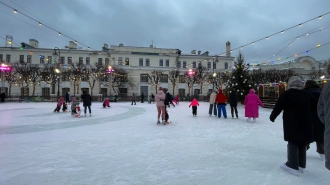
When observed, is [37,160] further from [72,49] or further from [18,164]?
[72,49]

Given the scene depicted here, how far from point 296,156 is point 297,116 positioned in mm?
651

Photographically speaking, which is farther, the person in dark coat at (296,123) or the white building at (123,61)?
the white building at (123,61)

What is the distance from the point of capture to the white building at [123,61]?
40.7 m

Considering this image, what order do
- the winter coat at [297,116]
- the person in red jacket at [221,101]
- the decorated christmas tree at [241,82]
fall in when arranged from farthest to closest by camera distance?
the decorated christmas tree at [241,82], the person in red jacket at [221,101], the winter coat at [297,116]

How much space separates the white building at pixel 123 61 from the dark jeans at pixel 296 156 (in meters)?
38.0

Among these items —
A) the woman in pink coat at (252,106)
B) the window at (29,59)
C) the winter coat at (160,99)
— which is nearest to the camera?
the winter coat at (160,99)

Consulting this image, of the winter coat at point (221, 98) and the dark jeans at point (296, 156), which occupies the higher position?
the winter coat at point (221, 98)

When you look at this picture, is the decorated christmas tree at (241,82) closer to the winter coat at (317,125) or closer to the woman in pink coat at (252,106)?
the woman in pink coat at (252,106)

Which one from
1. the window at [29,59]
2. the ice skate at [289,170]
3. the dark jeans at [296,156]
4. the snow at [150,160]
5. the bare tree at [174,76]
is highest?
the window at [29,59]

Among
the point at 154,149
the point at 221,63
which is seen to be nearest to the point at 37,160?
the point at 154,149

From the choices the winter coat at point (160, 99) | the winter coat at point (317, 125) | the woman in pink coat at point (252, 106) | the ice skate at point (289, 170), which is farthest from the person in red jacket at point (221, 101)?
the ice skate at point (289, 170)

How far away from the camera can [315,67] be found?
4306 centimetres

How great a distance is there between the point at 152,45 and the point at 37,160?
149 ft

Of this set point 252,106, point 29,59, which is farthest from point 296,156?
point 29,59
